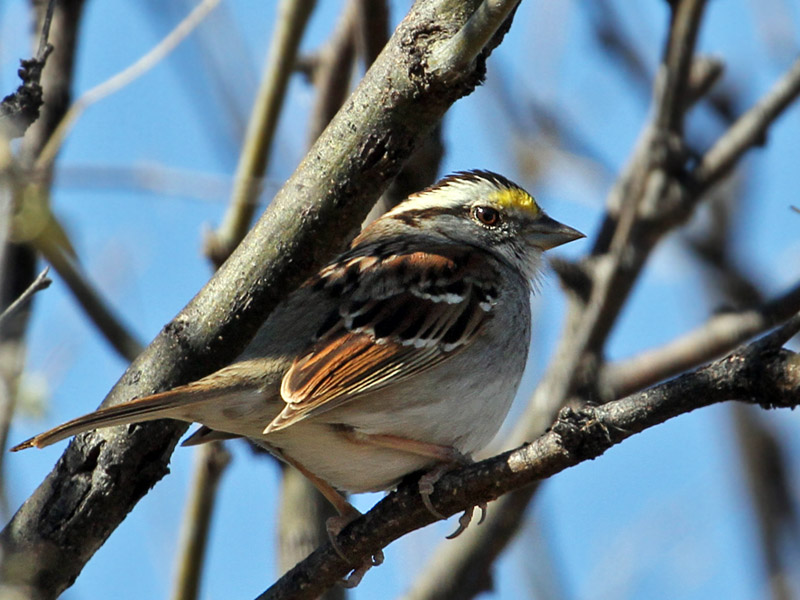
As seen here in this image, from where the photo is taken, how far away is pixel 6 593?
2453mm

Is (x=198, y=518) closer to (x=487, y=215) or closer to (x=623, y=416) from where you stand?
(x=487, y=215)

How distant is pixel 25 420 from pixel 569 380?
2.26 m

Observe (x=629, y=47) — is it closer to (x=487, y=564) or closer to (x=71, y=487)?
(x=487, y=564)

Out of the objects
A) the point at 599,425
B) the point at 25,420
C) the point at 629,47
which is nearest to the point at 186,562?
the point at 25,420

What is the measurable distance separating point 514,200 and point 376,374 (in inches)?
56.5

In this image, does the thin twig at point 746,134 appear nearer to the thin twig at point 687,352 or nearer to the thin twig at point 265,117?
the thin twig at point 687,352

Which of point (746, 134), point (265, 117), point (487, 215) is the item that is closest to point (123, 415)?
point (265, 117)

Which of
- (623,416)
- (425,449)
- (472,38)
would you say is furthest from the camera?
(425,449)

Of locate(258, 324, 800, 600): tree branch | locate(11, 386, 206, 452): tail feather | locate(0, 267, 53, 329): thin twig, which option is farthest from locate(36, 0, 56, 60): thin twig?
locate(258, 324, 800, 600): tree branch

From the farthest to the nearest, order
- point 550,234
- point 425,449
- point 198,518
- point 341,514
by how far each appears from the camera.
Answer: point 550,234
point 198,518
point 341,514
point 425,449

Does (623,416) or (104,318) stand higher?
(104,318)

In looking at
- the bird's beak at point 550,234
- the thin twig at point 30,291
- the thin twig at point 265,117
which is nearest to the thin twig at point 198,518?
the thin twig at point 265,117

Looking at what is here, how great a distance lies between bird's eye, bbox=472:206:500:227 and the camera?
503 centimetres

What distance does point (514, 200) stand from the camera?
5004 millimetres
